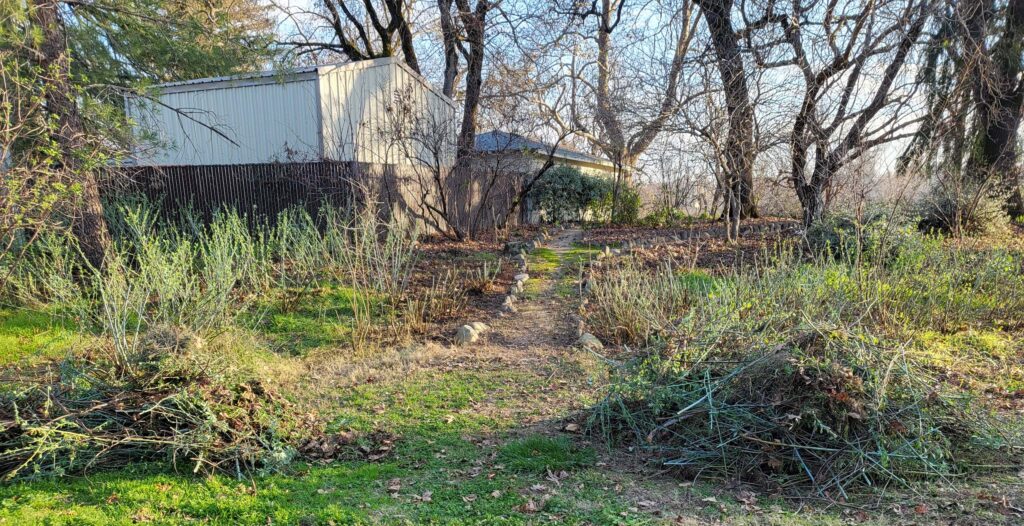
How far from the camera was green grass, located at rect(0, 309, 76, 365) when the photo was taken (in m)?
5.62

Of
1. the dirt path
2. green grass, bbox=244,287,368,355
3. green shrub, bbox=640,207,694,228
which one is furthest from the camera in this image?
green shrub, bbox=640,207,694,228

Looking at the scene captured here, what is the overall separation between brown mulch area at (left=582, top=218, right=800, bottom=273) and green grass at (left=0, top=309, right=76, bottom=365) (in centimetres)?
694

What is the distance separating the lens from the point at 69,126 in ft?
21.1

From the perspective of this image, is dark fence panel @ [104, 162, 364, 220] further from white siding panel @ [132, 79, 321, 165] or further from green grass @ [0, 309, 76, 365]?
green grass @ [0, 309, 76, 365]

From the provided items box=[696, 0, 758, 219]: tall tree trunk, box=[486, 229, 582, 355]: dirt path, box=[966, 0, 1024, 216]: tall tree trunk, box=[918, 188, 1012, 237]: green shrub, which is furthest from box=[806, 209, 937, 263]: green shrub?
box=[966, 0, 1024, 216]: tall tree trunk

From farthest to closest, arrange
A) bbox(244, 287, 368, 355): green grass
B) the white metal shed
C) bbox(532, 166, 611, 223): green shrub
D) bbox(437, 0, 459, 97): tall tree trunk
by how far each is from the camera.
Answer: bbox(532, 166, 611, 223): green shrub < bbox(437, 0, 459, 97): tall tree trunk < the white metal shed < bbox(244, 287, 368, 355): green grass

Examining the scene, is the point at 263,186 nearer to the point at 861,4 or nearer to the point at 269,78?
the point at 269,78

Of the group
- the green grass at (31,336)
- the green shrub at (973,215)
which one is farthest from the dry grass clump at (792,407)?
the green shrub at (973,215)

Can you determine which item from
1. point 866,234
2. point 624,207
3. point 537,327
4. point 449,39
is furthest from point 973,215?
point 449,39

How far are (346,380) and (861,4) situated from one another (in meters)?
9.93

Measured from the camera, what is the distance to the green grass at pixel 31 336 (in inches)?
221

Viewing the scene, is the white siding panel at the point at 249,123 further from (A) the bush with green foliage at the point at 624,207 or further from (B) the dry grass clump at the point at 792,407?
(B) the dry grass clump at the point at 792,407

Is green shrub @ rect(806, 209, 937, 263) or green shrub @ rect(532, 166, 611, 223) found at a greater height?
green shrub @ rect(532, 166, 611, 223)

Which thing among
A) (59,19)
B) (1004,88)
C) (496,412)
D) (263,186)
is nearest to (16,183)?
(496,412)
